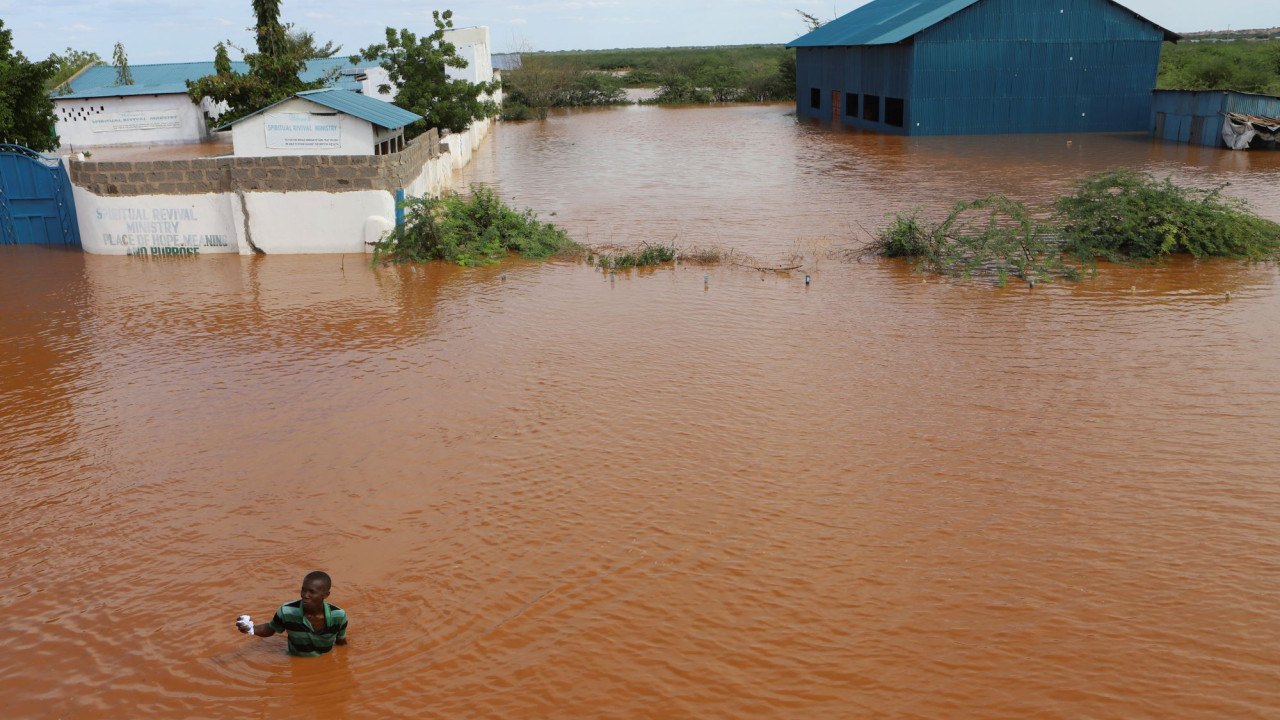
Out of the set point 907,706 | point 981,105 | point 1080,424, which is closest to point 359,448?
point 907,706

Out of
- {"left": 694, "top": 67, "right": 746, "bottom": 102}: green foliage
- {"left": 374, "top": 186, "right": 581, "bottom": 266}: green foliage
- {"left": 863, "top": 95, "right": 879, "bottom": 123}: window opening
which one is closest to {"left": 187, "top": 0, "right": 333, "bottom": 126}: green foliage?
{"left": 374, "top": 186, "right": 581, "bottom": 266}: green foliage

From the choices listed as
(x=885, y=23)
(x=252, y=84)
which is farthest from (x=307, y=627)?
(x=885, y=23)

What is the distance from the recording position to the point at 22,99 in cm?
2384

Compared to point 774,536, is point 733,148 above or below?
above

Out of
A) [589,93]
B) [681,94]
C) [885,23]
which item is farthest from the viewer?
[681,94]

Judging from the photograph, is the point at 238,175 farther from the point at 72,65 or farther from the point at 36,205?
the point at 72,65

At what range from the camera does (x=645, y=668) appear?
6305mm

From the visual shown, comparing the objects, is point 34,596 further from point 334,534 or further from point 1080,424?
point 1080,424

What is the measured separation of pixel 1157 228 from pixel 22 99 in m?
26.3

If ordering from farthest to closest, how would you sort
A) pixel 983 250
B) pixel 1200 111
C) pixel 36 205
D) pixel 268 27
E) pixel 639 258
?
1. pixel 268 27
2. pixel 1200 111
3. pixel 36 205
4. pixel 639 258
5. pixel 983 250

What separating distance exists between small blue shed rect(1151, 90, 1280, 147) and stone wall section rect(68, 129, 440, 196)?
1165 inches

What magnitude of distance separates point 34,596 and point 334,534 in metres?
A: 2.22

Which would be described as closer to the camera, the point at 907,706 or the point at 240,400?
the point at 907,706

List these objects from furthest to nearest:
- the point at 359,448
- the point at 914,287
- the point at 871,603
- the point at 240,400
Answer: the point at 914,287 < the point at 240,400 < the point at 359,448 < the point at 871,603
